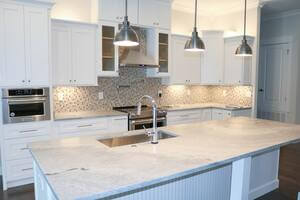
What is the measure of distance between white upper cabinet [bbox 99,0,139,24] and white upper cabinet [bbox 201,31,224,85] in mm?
1769

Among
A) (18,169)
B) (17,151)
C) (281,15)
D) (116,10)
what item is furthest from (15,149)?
(281,15)

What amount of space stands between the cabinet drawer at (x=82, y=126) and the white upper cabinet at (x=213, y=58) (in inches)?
105

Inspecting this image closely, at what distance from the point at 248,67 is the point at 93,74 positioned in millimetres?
3139

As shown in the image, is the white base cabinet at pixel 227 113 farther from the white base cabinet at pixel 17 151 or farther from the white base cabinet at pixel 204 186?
the white base cabinet at pixel 17 151

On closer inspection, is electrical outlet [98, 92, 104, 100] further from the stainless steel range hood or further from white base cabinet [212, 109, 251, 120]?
white base cabinet [212, 109, 251, 120]

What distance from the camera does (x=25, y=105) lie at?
3312 mm

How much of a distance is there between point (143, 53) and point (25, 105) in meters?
2.42

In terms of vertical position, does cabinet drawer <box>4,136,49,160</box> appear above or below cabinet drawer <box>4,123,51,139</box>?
below

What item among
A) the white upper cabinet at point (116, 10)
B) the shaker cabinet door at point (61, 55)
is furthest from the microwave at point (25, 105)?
the white upper cabinet at point (116, 10)

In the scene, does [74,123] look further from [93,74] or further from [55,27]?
[55,27]

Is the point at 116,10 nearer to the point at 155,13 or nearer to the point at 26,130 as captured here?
the point at 155,13

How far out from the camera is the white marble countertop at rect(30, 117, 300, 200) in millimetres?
1385

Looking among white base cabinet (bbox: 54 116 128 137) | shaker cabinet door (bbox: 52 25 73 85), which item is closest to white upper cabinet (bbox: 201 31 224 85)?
white base cabinet (bbox: 54 116 128 137)

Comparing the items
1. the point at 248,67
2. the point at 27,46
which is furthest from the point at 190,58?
the point at 27,46
